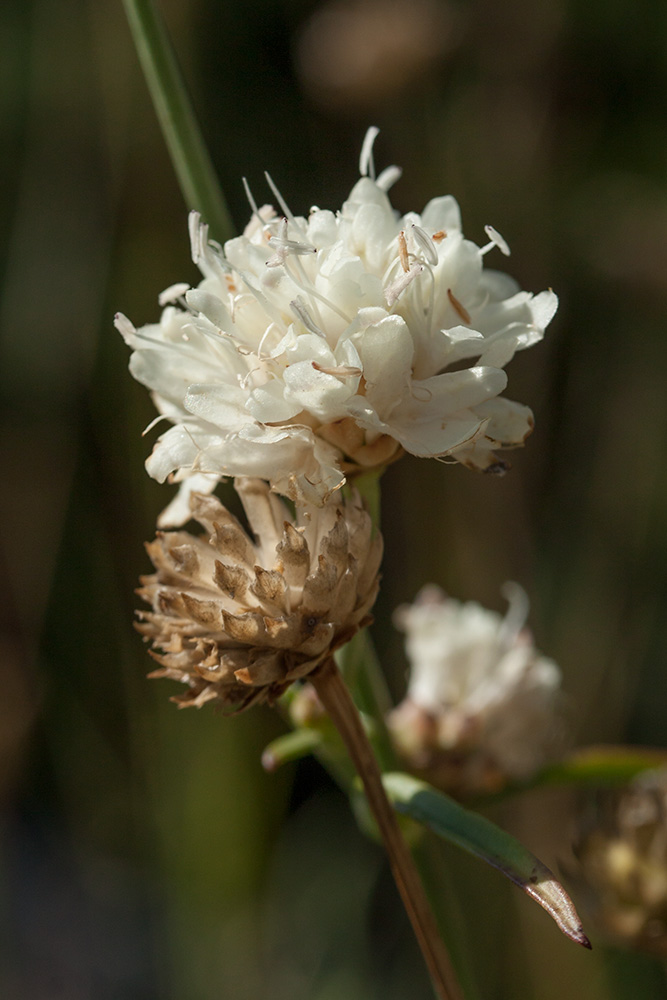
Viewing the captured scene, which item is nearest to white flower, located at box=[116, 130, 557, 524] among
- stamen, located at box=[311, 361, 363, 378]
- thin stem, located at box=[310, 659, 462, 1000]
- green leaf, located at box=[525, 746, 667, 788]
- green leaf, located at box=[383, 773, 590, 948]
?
stamen, located at box=[311, 361, 363, 378]

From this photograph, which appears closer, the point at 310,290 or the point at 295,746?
the point at 310,290

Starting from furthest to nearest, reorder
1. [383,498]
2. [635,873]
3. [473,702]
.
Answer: [383,498] → [473,702] → [635,873]

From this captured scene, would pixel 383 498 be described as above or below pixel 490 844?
below

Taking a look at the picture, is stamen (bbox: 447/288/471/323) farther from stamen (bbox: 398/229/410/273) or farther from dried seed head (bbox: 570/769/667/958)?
dried seed head (bbox: 570/769/667/958)

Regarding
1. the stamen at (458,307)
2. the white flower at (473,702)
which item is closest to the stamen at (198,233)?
the stamen at (458,307)

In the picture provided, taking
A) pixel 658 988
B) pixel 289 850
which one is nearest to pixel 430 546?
pixel 289 850

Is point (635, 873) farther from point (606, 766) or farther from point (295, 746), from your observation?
point (295, 746)

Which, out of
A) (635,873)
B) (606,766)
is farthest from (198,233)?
(635,873)
